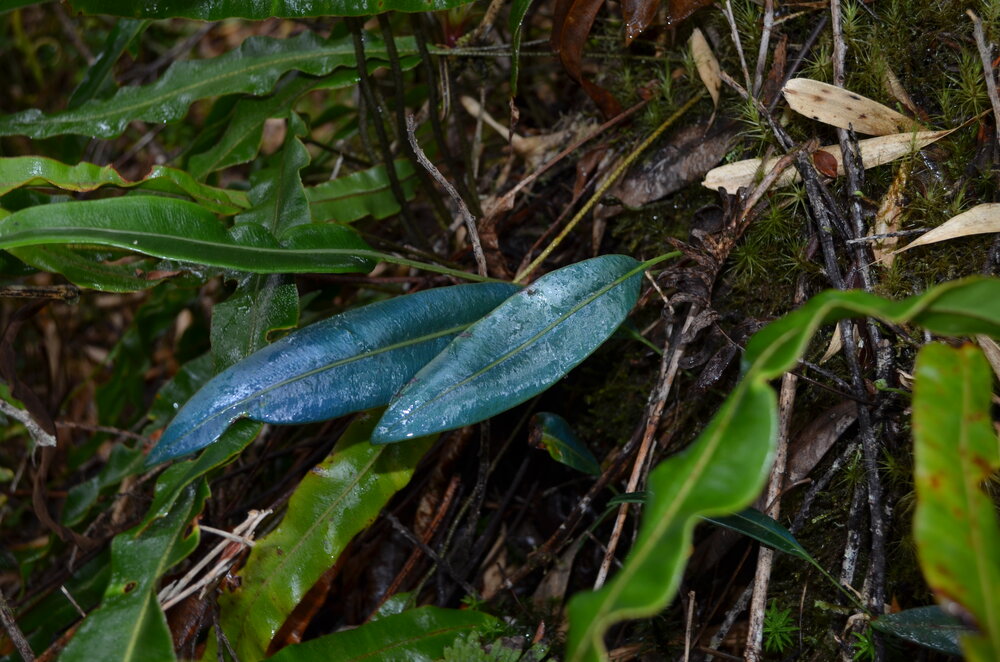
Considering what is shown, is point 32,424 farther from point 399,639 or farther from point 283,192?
point 399,639

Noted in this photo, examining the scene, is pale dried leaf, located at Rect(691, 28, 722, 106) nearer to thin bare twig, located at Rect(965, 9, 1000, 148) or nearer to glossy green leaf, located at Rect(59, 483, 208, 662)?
thin bare twig, located at Rect(965, 9, 1000, 148)

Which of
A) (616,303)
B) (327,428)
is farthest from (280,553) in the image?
(616,303)

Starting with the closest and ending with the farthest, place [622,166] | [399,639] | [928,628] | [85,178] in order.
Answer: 1. [928,628]
2. [399,639]
3. [85,178]
4. [622,166]

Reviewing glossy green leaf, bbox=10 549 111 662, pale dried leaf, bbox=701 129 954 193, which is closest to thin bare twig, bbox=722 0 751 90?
pale dried leaf, bbox=701 129 954 193

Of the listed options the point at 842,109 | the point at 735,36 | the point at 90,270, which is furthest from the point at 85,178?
the point at 842,109

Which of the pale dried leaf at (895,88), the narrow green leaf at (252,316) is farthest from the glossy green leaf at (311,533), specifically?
the pale dried leaf at (895,88)

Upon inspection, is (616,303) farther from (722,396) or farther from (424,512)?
(424,512)
